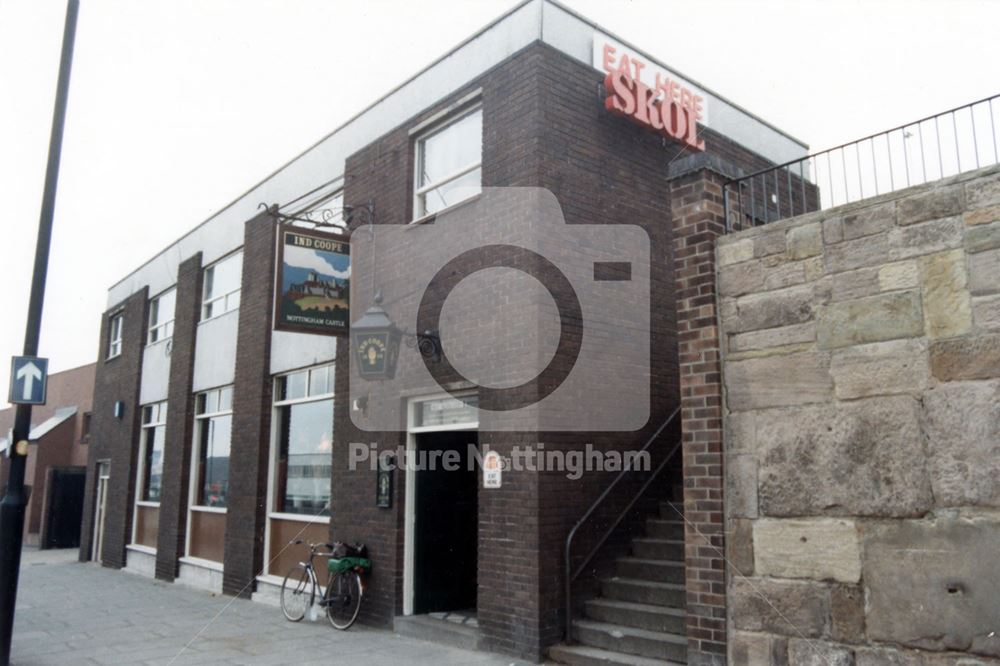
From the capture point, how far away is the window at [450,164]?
987 cm

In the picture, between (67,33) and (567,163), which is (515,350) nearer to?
(567,163)

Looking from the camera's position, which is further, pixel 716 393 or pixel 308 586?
pixel 308 586

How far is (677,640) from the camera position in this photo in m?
7.05

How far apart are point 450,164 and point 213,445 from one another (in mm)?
8011

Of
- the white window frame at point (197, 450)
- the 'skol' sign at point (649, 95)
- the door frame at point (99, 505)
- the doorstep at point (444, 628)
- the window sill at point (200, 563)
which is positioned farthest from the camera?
the door frame at point (99, 505)

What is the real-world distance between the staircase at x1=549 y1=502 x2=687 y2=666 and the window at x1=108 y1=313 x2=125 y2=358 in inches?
671

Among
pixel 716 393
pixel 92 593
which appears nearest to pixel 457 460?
pixel 716 393

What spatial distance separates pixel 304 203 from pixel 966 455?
1077cm

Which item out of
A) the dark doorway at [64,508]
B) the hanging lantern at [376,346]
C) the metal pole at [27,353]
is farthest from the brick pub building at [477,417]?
the dark doorway at [64,508]

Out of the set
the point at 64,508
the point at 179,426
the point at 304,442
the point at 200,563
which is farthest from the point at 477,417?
the point at 64,508

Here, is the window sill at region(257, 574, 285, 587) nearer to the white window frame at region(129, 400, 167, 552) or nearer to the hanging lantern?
the hanging lantern

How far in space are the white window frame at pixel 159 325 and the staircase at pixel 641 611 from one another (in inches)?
491

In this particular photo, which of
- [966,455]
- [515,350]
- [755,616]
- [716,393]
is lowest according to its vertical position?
[755,616]

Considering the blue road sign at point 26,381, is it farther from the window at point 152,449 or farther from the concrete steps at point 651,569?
the window at point 152,449
